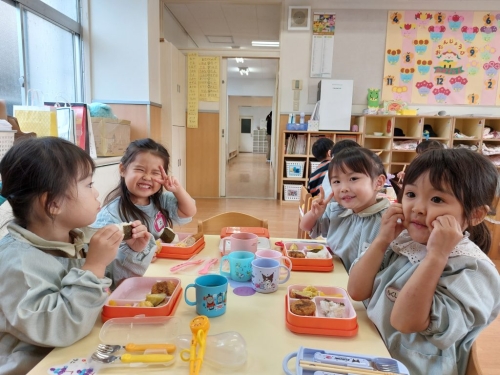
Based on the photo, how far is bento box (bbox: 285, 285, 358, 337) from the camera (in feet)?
2.52

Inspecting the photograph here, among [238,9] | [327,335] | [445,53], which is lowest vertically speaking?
[327,335]

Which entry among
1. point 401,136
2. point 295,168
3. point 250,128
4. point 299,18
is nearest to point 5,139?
point 295,168

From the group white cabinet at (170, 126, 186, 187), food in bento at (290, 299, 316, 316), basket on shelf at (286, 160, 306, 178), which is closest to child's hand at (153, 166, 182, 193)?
food in bento at (290, 299, 316, 316)

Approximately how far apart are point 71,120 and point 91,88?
156 cm

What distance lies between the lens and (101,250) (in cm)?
78

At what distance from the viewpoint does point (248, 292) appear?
951mm

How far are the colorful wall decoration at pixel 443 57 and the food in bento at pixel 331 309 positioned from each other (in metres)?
4.61

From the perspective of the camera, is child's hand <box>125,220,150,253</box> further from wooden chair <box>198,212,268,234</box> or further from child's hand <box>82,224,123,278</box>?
wooden chair <box>198,212,268,234</box>

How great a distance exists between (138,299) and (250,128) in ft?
50.8

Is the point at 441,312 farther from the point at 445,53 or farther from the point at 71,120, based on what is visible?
the point at 445,53

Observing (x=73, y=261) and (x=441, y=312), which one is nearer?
(x=441, y=312)

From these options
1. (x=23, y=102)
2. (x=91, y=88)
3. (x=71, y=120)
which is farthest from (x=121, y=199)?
(x=91, y=88)

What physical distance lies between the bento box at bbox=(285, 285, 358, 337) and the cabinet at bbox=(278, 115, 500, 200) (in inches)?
158

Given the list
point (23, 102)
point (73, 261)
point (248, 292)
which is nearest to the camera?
point (73, 261)
